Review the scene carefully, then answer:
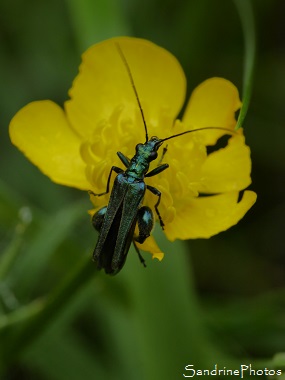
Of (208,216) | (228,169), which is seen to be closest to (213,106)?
(228,169)

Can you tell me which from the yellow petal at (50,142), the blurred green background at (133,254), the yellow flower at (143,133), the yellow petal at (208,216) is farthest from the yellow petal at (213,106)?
the blurred green background at (133,254)

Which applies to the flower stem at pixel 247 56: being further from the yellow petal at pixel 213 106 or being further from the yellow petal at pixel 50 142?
the yellow petal at pixel 50 142

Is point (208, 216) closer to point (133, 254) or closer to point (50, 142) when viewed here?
point (50, 142)

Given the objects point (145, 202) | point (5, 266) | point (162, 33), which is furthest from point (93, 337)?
point (162, 33)

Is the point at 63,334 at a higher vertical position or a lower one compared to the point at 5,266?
lower

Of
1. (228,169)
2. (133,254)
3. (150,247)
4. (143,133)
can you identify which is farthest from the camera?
(133,254)

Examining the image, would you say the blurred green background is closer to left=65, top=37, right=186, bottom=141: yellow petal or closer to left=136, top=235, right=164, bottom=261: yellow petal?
left=136, top=235, right=164, bottom=261: yellow petal

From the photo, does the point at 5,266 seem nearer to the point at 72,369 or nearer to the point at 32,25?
the point at 72,369
